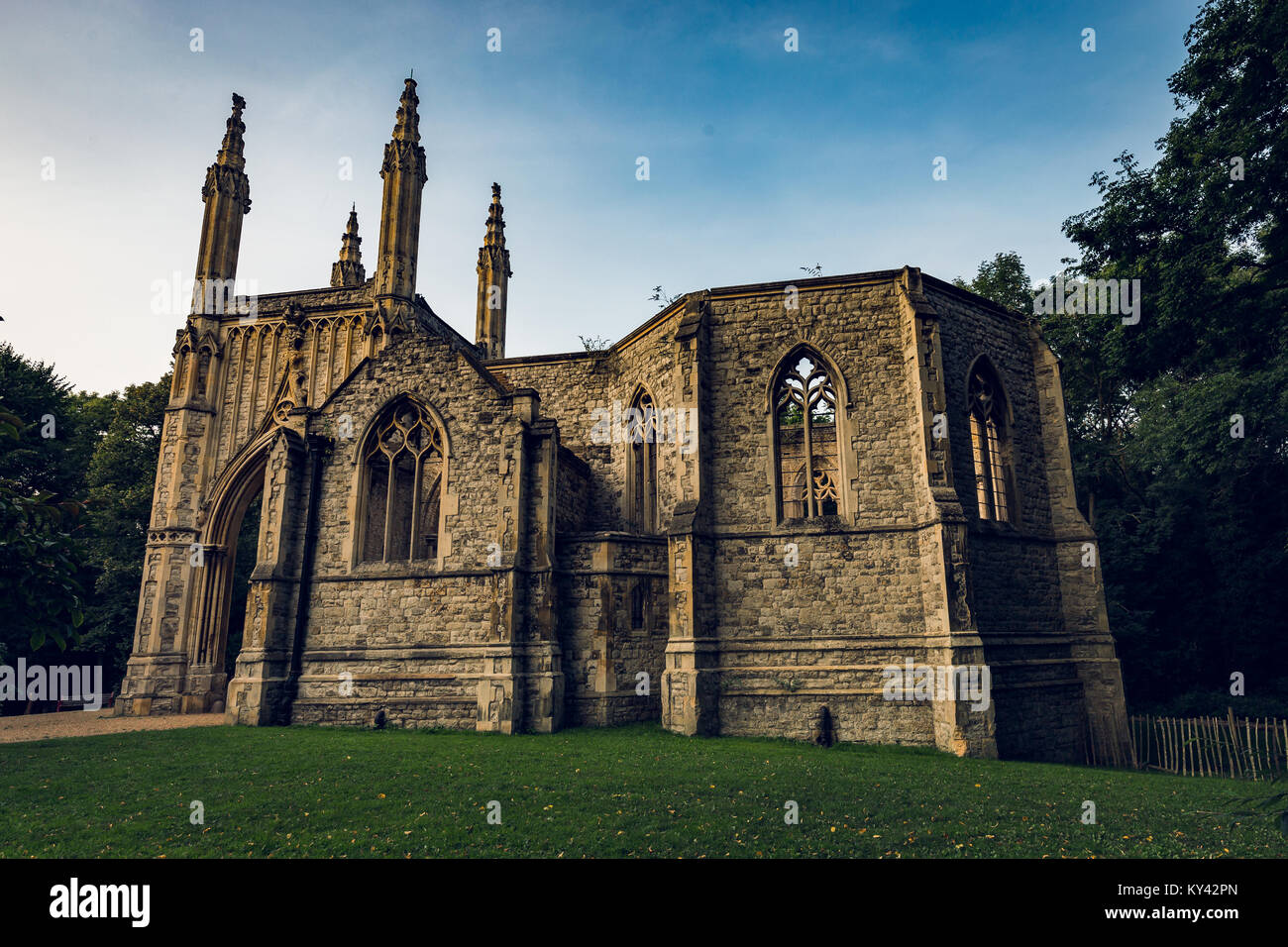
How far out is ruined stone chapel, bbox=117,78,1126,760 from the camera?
14039 mm

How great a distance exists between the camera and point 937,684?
43.5ft

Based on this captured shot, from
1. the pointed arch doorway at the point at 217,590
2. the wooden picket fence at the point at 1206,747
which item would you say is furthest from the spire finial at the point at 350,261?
the wooden picket fence at the point at 1206,747

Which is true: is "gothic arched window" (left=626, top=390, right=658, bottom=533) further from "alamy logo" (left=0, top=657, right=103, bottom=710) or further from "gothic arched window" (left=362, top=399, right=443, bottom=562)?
"alamy logo" (left=0, top=657, right=103, bottom=710)

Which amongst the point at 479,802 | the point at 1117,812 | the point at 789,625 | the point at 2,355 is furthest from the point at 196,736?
the point at 2,355

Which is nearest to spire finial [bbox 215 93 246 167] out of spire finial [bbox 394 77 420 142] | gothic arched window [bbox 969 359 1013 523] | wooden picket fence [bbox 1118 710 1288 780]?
spire finial [bbox 394 77 420 142]

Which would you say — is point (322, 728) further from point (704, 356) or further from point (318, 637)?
point (704, 356)

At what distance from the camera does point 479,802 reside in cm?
783

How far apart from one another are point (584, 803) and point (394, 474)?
1102 cm

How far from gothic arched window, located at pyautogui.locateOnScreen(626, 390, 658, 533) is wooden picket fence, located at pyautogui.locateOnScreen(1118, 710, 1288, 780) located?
1116cm

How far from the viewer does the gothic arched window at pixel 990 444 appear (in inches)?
623

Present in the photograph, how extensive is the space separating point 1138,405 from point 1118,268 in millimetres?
7900

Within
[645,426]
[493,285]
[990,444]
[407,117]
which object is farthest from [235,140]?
[990,444]
